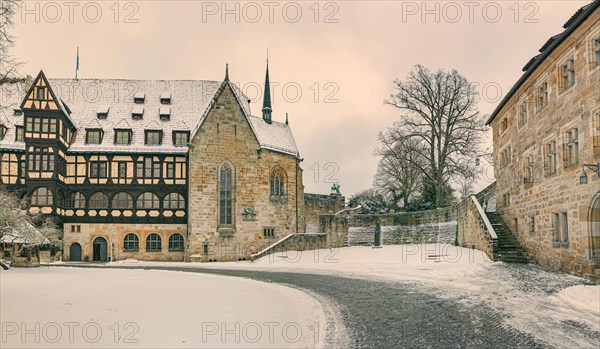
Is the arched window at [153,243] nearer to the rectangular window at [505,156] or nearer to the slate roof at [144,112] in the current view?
the slate roof at [144,112]

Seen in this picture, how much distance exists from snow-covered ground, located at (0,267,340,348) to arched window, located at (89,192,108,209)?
2400cm

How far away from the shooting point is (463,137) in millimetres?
37062

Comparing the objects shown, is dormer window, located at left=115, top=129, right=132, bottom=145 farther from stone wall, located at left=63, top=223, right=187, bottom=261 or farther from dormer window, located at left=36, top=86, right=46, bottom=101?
stone wall, located at left=63, top=223, right=187, bottom=261

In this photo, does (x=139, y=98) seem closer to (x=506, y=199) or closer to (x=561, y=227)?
(x=506, y=199)

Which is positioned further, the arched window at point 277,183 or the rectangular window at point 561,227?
the arched window at point 277,183

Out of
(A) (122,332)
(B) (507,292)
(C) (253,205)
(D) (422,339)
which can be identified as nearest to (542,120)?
(B) (507,292)

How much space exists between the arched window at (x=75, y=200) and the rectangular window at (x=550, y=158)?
3190 cm

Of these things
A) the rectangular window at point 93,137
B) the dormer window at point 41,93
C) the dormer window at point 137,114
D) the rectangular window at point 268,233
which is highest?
the dormer window at point 41,93

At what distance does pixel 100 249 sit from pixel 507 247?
28625 millimetres

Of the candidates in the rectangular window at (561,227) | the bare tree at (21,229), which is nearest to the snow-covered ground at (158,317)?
the bare tree at (21,229)

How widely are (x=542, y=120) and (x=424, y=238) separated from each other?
16206 mm

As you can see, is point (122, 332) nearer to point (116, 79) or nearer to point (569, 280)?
point (569, 280)

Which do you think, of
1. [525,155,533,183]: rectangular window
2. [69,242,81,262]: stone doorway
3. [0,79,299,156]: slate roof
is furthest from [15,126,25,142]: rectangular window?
[525,155,533,183]: rectangular window

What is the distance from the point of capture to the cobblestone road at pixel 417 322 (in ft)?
30.2
